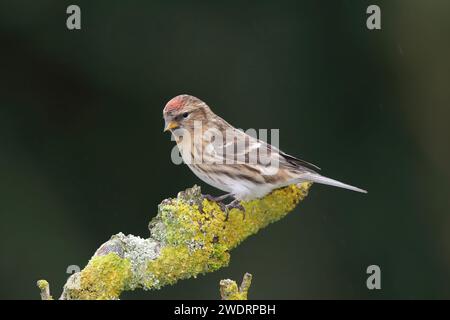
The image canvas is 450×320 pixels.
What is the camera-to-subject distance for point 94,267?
165 inches

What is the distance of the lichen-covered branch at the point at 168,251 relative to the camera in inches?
165

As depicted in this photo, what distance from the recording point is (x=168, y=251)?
4.51 metres

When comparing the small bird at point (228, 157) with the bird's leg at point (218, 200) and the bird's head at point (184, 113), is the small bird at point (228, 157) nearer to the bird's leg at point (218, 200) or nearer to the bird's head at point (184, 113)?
the bird's head at point (184, 113)

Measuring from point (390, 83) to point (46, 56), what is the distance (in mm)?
3210

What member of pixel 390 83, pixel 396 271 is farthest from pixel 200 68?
pixel 396 271

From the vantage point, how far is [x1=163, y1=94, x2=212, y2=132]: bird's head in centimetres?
596

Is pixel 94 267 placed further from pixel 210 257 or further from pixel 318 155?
pixel 318 155

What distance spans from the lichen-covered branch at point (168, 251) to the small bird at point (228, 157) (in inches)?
30.5

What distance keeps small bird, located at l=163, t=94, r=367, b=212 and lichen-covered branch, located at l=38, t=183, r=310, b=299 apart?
774mm

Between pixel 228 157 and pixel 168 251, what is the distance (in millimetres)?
1641

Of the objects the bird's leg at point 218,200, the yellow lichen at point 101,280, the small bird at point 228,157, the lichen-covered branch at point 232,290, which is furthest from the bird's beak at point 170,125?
the lichen-covered branch at point 232,290

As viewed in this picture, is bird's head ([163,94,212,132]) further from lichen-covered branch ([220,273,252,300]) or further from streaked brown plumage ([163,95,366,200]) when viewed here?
lichen-covered branch ([220,273,252,300])

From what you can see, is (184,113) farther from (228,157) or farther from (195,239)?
(195,239)

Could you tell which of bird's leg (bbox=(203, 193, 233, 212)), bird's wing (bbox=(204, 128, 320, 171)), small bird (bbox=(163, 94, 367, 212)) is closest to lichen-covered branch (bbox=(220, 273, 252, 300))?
bird's leg (bbox=(203, 193, 233, 212))
